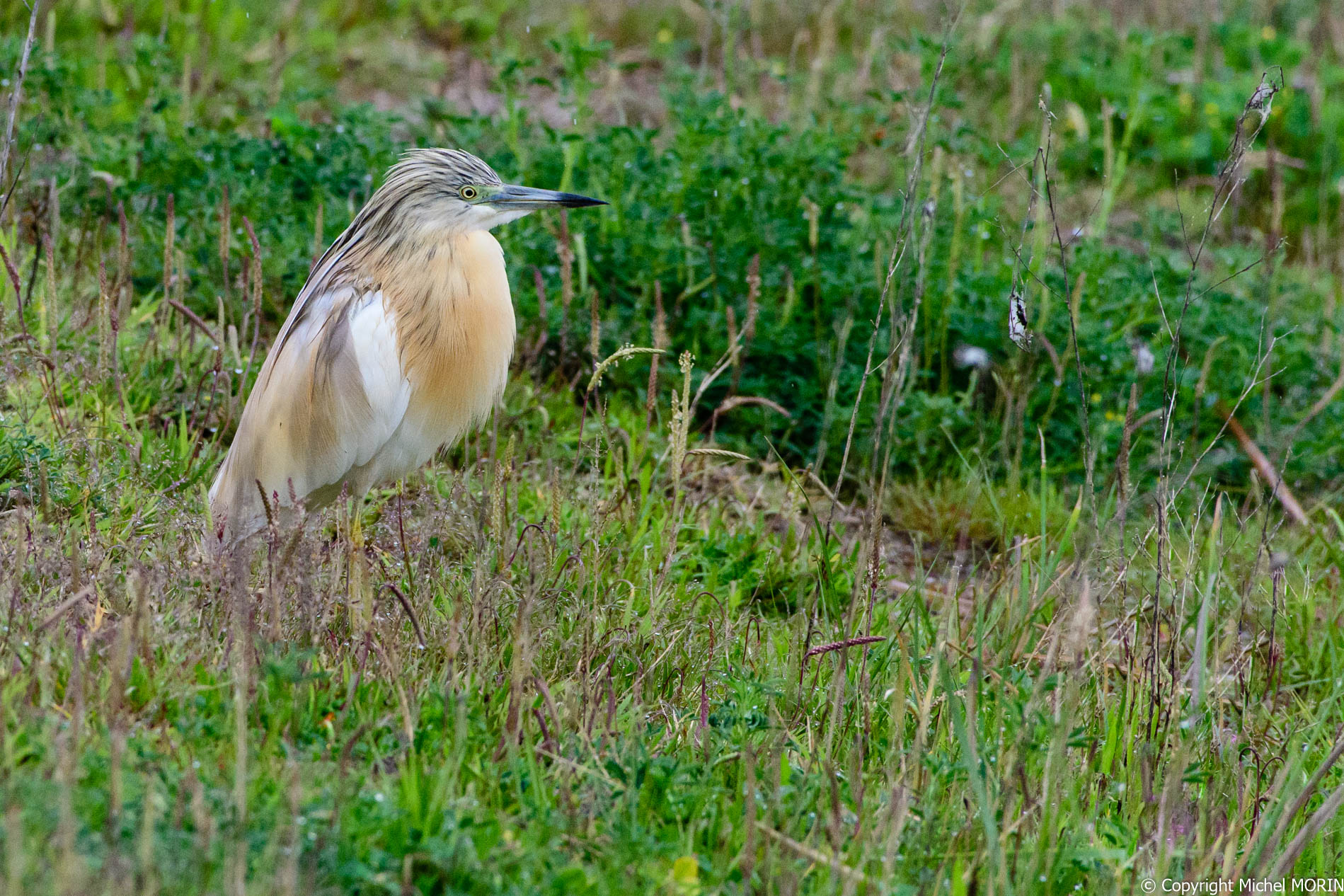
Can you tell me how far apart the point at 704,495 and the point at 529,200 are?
1.21 m

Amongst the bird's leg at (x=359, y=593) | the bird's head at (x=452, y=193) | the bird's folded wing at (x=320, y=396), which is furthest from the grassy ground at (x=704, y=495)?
the bird's head at (x=452, y=193)

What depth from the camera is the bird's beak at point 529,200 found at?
3.45 metres

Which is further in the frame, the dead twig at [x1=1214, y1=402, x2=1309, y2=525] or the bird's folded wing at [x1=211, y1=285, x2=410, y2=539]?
the dead twig at [x1=1214, y1=402, x2=1309, y2=525]

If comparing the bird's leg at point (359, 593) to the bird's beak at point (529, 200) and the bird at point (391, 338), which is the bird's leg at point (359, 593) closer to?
the bird at point (391, 338)

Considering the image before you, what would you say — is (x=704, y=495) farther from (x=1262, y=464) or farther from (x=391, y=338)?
(x=1262, y=464)

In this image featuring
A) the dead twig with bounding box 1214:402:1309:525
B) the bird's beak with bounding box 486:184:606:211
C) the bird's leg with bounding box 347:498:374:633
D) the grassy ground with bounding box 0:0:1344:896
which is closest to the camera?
the grassy ground with bounding box 0:0:1344:896

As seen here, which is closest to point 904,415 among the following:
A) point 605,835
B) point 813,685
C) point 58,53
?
point 813,685

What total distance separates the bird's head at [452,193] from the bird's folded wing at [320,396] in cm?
24

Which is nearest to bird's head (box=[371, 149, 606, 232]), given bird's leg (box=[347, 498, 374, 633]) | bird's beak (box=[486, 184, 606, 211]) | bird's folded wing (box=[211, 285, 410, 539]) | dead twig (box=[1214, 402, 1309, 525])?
bird's beak (box=[486, 184, 606, 211])

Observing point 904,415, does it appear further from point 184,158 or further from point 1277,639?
point 184,158

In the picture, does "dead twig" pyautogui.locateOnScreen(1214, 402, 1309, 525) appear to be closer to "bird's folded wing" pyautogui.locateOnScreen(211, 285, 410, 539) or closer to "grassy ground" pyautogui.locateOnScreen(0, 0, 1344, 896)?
"grassy ground" pyautogui.locateOnScreen(0, 0, 1344, 896)

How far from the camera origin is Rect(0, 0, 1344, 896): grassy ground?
2311 millimetres

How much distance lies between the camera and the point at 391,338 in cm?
351

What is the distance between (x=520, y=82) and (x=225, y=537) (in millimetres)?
2323
